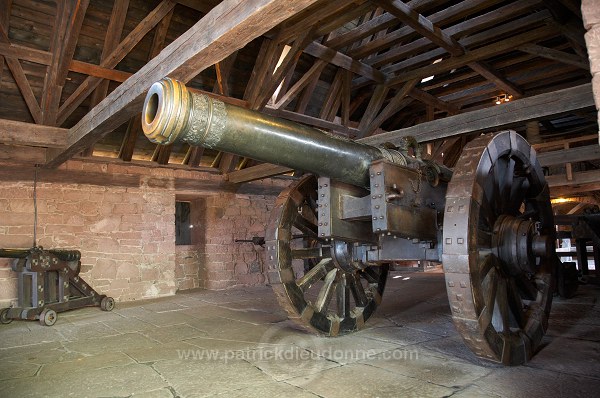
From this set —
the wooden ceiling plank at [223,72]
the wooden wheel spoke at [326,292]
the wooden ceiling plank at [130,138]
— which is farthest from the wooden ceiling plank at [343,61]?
the wooden wheel spoke at [326,292]

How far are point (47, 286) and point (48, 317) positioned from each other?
2.17ft

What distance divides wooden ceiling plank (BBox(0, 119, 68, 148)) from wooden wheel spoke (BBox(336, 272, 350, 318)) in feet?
12.4

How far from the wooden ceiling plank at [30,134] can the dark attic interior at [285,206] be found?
0.09ft

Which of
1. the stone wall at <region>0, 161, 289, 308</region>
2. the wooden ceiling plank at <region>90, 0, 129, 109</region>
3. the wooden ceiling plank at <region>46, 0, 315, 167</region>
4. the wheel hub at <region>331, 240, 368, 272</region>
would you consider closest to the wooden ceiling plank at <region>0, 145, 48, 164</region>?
the stone wall at <region>0, 161, 289, 308</region>

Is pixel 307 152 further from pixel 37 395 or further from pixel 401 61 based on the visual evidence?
pixel 401 61

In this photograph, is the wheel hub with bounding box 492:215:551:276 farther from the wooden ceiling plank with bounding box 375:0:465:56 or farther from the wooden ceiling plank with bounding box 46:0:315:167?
the wooden ceiling plank with bounding box 375:0:465:56

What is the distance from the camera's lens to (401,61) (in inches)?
283

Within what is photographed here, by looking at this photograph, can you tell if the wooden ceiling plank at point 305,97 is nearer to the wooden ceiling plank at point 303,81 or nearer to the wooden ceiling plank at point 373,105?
the wooden ceiling plank at point 303,81

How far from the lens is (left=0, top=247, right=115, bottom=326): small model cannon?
4489 mm

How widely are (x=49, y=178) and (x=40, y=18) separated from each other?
2209mm

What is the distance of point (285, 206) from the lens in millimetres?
3510

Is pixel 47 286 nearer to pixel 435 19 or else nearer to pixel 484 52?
pixel 435 19

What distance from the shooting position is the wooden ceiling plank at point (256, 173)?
20.7 ft

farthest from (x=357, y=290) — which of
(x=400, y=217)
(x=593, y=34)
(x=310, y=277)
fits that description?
(x=593, y=34)
